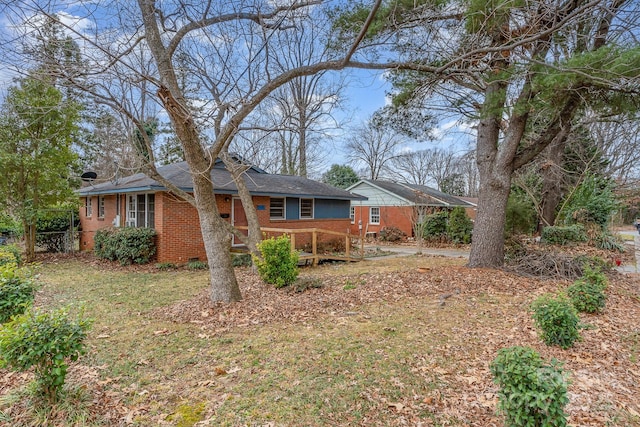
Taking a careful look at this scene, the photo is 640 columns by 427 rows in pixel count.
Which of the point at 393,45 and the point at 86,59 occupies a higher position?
the point at 393,45

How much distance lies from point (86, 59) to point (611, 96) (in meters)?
9.41

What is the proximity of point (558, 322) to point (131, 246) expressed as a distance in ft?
36.3

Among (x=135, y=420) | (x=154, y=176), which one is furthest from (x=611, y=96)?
(x=135, y=420)

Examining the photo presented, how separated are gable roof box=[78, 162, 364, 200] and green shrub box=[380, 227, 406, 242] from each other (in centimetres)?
444

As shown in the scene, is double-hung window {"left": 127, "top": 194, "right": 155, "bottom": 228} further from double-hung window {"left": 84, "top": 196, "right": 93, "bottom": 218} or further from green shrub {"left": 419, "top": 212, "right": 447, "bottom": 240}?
green shrub {"left": 419, "top": 212, "right": 447, "bottom": 240}

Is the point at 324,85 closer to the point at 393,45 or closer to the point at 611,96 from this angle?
the point at 393,45

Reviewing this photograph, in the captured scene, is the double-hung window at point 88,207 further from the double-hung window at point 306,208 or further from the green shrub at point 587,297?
the green shrub at point 587,297

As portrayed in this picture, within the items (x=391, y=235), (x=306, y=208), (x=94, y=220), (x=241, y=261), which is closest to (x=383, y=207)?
(x=391, y=235)

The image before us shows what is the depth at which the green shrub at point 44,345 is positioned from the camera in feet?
8.96

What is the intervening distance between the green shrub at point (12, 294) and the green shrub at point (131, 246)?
6509mm

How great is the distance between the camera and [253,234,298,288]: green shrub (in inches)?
289

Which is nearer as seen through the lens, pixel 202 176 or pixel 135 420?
pixel 135 420

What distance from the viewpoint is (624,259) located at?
1252cm

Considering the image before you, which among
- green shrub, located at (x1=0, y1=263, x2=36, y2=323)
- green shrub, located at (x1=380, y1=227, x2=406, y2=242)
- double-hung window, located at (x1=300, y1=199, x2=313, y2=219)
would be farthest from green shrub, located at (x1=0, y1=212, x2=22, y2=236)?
green shrub, located at (x1=380, y1=227, x2=406, y2=242)
